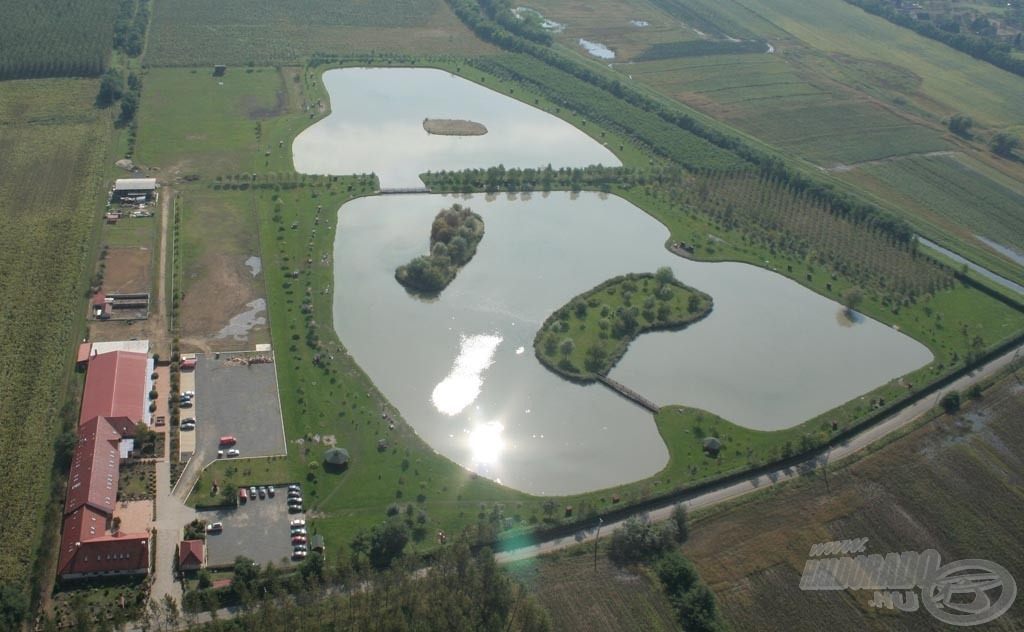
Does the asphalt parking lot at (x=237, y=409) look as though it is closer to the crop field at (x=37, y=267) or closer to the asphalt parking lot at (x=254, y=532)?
the asphalt parking lot at (x=254, y=532)

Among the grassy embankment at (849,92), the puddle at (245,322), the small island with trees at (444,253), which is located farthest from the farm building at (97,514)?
the grassy embankment at (849,92)

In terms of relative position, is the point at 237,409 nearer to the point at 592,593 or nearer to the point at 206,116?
the point at 592,593

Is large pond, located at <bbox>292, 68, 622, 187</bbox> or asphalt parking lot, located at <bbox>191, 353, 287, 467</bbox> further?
large pond, located at <bbox>292, 68, 622, 187</bbox>

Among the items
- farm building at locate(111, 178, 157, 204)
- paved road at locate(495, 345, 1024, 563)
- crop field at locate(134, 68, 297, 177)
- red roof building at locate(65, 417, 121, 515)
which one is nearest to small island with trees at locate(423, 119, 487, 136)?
crop field at locate(134, 68, 297, 177)

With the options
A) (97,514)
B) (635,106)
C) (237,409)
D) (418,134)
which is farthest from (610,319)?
(635,106)

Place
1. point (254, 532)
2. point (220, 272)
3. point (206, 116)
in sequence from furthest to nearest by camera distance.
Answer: point (206, 116), point (220, 272), point (254, 532)

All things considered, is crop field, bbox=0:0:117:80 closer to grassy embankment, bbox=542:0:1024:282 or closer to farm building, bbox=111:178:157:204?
farm building, bbox=111:178:157:204
